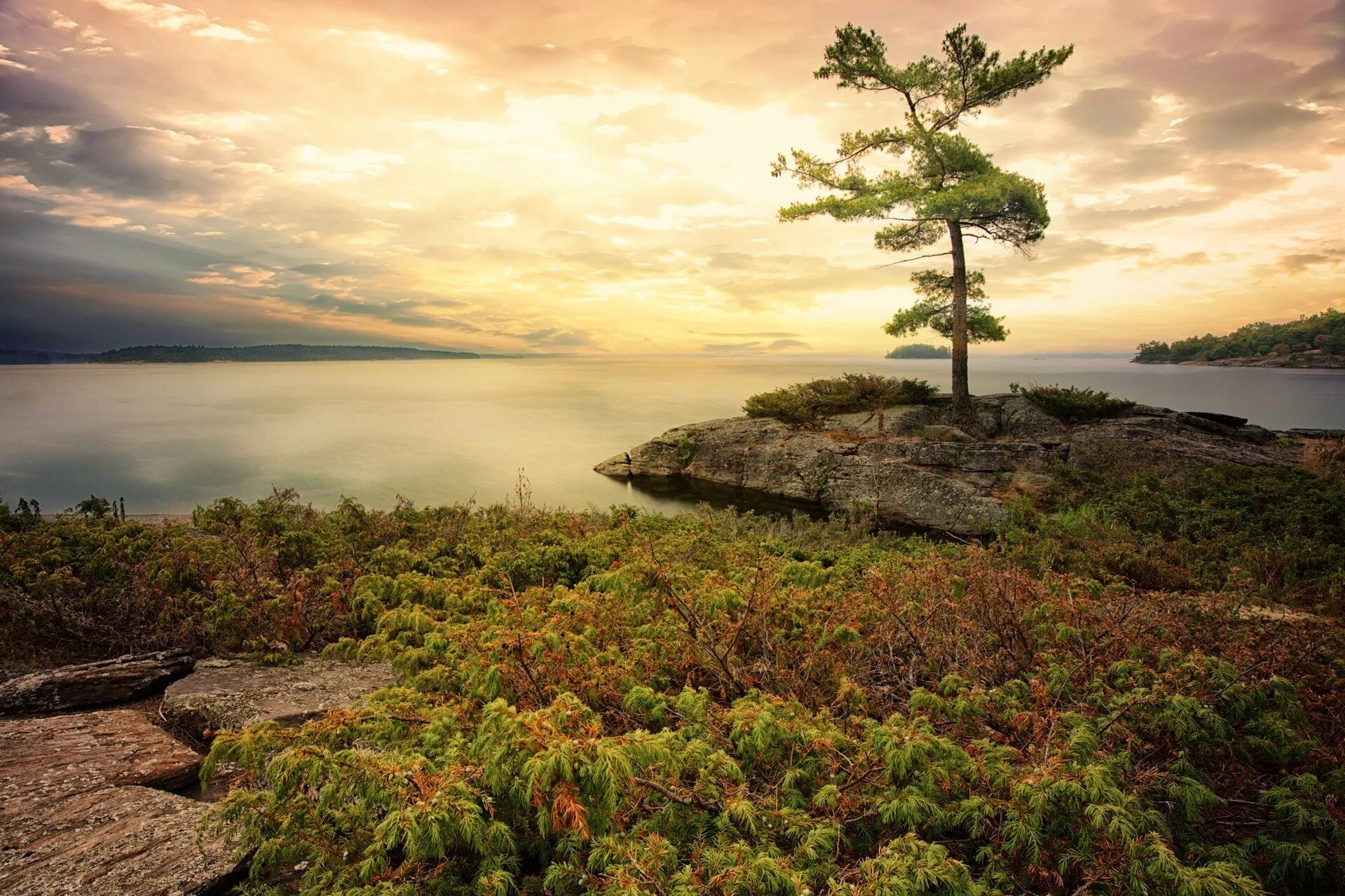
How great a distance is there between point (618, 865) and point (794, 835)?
2.43 feet

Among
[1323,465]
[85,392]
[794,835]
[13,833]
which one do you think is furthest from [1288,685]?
[85,392]

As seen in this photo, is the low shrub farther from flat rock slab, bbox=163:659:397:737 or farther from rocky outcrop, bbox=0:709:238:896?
rocky outcrop, bbox=0:709:238:896

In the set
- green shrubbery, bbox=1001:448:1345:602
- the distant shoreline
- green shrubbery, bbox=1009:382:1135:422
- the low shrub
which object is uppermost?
the distant shoreline

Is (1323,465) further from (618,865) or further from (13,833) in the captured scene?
(13,833)

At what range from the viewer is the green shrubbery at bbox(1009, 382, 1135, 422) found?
59.6 feet

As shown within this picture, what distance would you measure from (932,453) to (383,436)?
80.1 ft

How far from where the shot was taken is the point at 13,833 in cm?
316

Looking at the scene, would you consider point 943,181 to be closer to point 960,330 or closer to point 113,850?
point 960,330

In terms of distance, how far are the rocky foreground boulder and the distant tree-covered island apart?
99.4ft

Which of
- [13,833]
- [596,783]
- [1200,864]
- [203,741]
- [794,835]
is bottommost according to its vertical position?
[203,741]

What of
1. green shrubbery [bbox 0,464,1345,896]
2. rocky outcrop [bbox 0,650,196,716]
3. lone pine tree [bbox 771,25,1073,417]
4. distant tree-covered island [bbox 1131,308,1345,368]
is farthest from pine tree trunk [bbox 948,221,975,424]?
distant tree-covered island [bbox 1131,308,1345,368]

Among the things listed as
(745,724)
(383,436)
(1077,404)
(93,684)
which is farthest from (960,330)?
(383,436)

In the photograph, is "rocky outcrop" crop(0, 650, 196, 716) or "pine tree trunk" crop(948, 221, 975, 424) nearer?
"rocky outcrop" crop(0, 650, 196, 716)

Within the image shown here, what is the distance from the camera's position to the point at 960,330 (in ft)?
63.6
